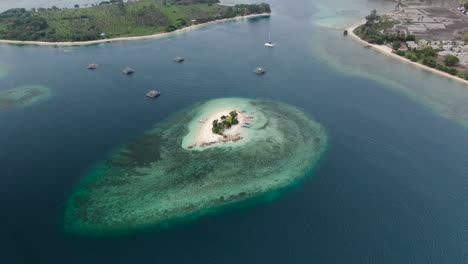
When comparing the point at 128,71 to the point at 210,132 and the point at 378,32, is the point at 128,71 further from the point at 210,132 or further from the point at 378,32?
the point at 378,32

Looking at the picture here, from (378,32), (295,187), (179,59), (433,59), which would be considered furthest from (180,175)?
(378,32)

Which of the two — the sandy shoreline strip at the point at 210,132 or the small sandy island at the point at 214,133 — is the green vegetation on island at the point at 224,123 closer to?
the small sandy island at the point at 214,133

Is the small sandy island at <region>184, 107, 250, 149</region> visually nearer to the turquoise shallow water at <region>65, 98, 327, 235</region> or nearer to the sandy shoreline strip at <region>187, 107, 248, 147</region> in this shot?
the sandy shoreline strip at <region>187, 107, 248, 147</region>

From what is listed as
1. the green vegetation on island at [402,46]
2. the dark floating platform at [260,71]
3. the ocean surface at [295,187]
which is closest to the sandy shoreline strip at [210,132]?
the ocean surface at [295,187]

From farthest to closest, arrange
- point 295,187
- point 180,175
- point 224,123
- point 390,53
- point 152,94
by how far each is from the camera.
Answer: point 390,53 < point 152,94 < point 224,123 < point 180,175 < point 295,187

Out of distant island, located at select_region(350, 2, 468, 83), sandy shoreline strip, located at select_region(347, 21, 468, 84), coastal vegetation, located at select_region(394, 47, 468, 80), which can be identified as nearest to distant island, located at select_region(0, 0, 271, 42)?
sandy shoreline strip, located at select_region(347, 21, 468, 84)

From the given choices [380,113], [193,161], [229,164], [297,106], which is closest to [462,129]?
[380,113]
